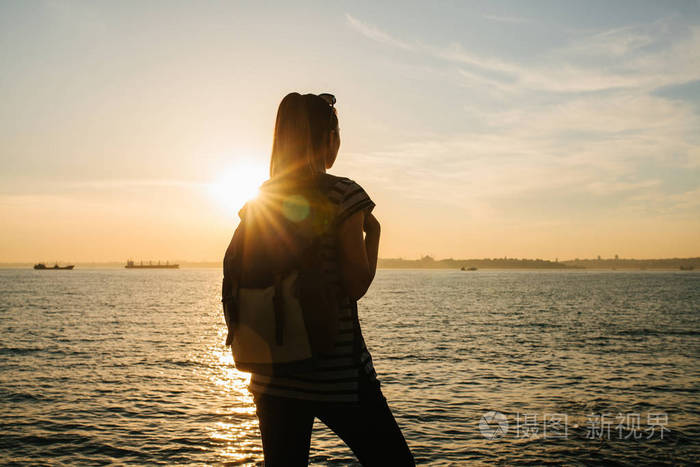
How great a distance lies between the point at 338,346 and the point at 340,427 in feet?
1.30

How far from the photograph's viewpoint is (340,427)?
2.40m

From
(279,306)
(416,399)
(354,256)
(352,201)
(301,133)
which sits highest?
(301,133)

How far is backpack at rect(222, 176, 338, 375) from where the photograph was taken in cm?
221

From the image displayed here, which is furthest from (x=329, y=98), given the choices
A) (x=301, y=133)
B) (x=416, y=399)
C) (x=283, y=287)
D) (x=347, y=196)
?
(x=416, y=399)

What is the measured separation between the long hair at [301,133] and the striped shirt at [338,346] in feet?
0.61

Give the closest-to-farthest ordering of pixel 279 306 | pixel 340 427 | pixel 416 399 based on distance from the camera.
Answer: pixel 279 306
pixel 340 427
pixel 416 399

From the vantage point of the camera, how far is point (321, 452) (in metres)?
10.7

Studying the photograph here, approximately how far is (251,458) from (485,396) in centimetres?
759

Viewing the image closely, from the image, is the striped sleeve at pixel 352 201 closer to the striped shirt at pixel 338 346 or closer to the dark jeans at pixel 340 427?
the striped shirt at pixel 338 346

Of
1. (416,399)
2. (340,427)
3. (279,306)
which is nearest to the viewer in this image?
(279,306)

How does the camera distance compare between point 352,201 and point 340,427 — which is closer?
point 352,201

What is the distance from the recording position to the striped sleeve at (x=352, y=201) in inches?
88.0

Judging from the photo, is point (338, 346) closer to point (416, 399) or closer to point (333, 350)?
point (333, 350)

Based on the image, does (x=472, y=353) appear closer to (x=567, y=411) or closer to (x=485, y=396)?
(x=485, y=396)
